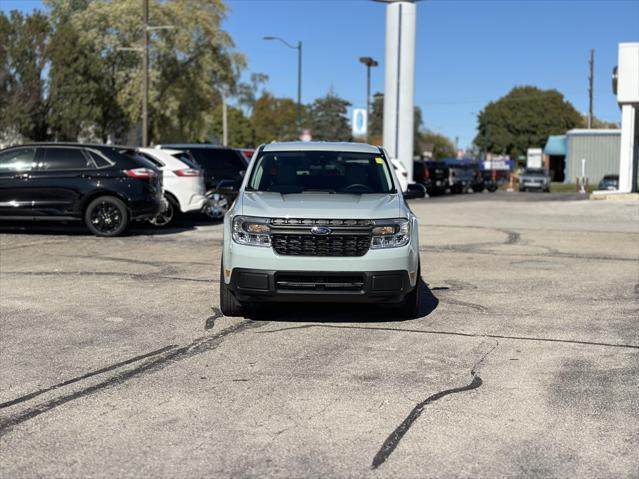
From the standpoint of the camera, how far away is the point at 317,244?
7.03 m

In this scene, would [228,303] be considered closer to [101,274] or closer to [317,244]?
[317,244]

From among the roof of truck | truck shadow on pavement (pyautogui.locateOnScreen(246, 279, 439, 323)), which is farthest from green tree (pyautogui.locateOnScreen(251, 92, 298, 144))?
truck shadow on pavement (pyautogui.locateOnScreen(246, 279, 439, 323))

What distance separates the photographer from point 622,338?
6.94 metres

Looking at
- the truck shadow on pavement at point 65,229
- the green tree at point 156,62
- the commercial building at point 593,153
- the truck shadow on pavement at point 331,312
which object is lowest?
the truck shadow on pavement at point 331,312

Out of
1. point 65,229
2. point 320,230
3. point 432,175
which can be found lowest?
point 65,229

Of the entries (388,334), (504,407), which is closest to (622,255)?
(388,334)

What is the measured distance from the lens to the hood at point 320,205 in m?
7.08

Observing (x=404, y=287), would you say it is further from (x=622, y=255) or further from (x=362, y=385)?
(x=622, y=255)

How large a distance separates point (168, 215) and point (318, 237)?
10624 millimetres

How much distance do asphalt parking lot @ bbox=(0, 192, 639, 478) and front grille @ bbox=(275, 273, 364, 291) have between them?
40 centimetres

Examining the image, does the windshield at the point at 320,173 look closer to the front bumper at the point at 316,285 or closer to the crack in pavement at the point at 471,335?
the front bumper at the point at 316,285

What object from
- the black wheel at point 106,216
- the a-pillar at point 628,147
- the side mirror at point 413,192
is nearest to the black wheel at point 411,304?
the side mirror at point 413,192

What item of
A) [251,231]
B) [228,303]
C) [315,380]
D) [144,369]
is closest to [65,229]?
[228,303]

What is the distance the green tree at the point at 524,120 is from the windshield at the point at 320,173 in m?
94.7
